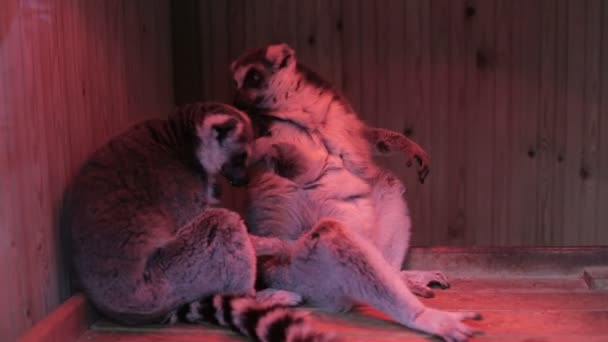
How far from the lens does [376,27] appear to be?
4773 mm

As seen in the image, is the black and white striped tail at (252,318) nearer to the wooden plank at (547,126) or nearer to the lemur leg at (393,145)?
the lemur leg at (393,145)

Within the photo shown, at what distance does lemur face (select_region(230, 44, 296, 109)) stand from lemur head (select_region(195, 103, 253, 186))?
0.34 metres

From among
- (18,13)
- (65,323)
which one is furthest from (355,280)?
(18,13)

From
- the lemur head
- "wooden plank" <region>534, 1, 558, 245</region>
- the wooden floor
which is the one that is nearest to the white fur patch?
the lemur head

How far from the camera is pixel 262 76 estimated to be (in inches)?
141

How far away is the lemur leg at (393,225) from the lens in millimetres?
3762

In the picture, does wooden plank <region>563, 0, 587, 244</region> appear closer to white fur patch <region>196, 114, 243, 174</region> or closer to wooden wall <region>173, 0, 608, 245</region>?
wooden wall <region>173, 0, 608, 245</region>

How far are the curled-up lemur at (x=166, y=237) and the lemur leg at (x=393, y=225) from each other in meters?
0.80

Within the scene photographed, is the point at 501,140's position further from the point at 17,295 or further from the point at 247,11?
the point at 17,295

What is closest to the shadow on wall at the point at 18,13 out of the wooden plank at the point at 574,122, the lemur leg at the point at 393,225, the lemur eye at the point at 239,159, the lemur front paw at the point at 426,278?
the lemur eye at the point at 239,159

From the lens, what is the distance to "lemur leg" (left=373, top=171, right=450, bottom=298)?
3.76 meters

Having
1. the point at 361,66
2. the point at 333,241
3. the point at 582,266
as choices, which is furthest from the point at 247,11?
the point at 582,266

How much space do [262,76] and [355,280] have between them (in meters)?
1.26

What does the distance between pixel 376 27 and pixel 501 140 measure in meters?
1.24
